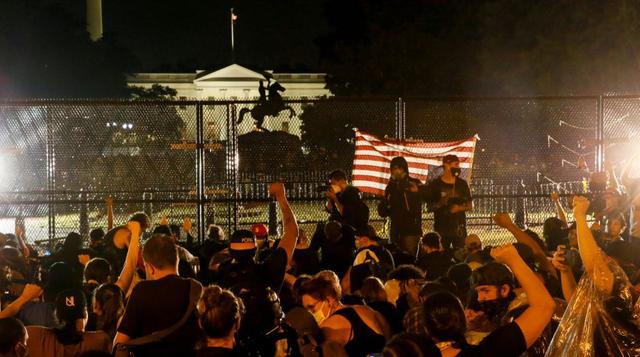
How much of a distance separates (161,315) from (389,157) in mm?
7601

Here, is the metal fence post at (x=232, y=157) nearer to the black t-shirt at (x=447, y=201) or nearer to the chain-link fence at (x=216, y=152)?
the chain-link fence at (x=216, y=152)

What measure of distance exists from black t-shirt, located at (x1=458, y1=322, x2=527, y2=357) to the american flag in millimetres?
7884

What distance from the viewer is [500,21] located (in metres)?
36.6

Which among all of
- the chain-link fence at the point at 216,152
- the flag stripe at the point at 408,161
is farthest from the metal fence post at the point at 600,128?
the flag stripe at the point at 408,161

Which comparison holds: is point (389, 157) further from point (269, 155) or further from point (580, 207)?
point (580, 207)

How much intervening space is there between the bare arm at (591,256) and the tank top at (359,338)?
1394mm

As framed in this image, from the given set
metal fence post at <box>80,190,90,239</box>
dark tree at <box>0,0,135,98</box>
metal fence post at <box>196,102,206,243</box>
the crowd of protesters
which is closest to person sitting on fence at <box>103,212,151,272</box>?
the crowd of protesters

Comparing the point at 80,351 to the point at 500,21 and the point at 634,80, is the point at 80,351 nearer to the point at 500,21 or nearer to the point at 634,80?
the point at 634,80

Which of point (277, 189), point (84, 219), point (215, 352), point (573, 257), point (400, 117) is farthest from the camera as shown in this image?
point (84, 219)

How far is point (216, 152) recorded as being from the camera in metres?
12.4

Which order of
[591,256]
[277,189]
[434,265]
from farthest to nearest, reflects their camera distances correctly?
[434,265], [277,189], [591,256]

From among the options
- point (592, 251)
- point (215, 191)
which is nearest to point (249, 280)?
point (592, 251)

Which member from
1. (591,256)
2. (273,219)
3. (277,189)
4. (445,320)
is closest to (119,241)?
(277,189)

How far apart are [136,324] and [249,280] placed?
1.01 meters
